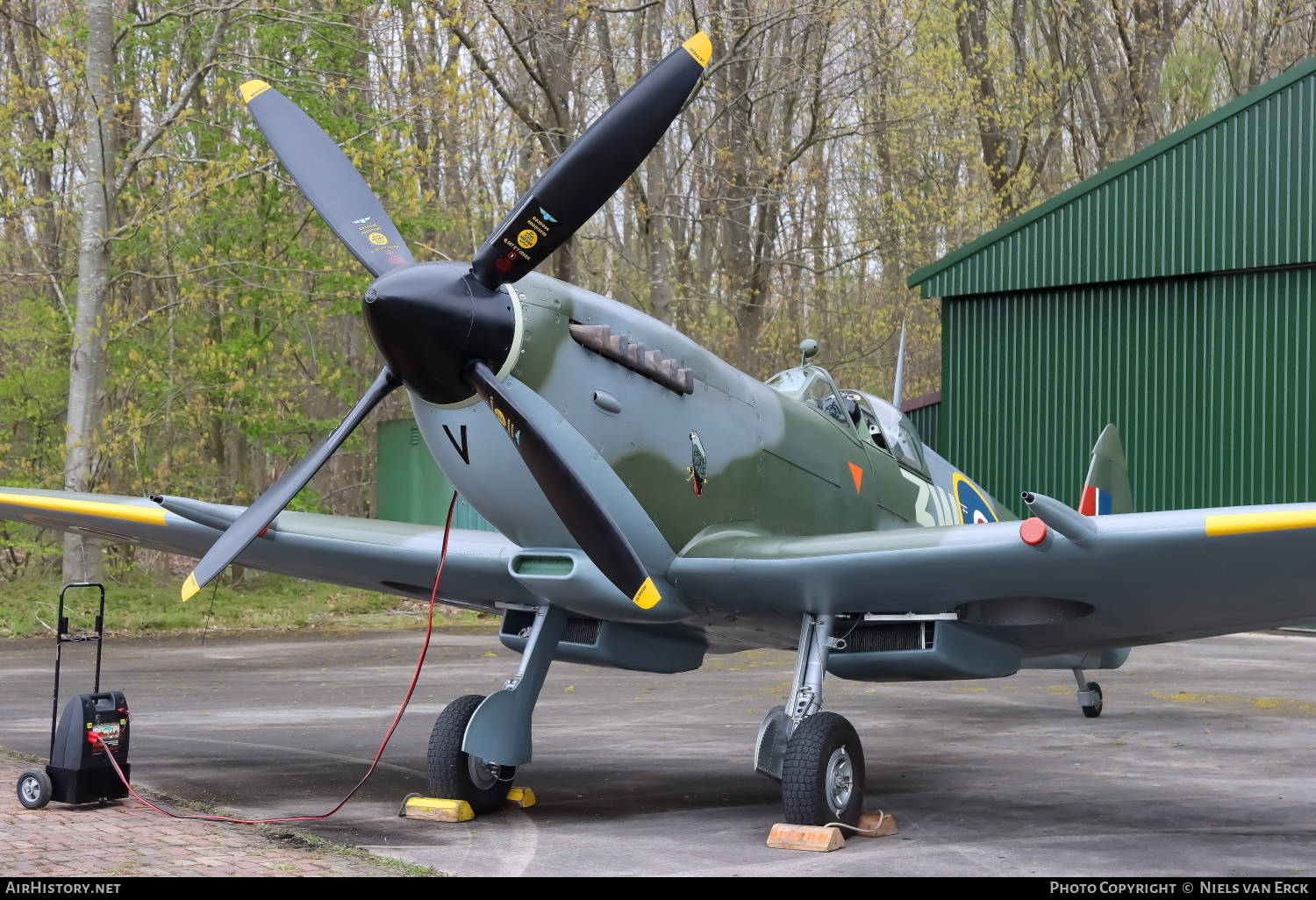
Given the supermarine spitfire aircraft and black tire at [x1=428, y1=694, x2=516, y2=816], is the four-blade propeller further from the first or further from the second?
black tire at [x1=428, y1=694, x2=516, y2=816]

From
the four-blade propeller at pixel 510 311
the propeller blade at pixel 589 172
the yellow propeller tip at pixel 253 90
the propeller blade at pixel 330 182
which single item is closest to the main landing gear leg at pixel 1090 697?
the four-blade propeller at pixel 510 311

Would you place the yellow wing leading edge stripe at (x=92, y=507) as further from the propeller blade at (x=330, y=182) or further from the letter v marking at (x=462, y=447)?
the letter v marking at (x=462, y=447)

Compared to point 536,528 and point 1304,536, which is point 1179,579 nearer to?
point 1304,536

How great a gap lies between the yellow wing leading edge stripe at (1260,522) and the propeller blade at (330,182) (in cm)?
397

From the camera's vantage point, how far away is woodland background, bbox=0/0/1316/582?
1906 centimetres

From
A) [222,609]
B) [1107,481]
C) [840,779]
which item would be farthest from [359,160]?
[840,779]

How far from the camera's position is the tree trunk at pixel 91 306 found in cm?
1797

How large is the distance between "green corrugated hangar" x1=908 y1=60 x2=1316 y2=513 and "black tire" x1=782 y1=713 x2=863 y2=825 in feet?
44.4

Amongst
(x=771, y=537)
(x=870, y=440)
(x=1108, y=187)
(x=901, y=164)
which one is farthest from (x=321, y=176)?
(x=901, y=164)

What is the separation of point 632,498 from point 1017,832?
2734 mm

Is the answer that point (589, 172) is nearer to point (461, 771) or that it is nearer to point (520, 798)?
point (461, 771)

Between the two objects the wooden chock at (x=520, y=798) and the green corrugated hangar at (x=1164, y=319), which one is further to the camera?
the green corrugated hangar at (x=1164, y=319)

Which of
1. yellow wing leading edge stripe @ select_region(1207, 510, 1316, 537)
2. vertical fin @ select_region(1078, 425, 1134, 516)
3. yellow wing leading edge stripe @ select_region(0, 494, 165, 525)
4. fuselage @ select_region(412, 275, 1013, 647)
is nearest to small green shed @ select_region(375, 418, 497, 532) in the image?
vertical fin @ select_region(1078, 425, 1134, 516)
